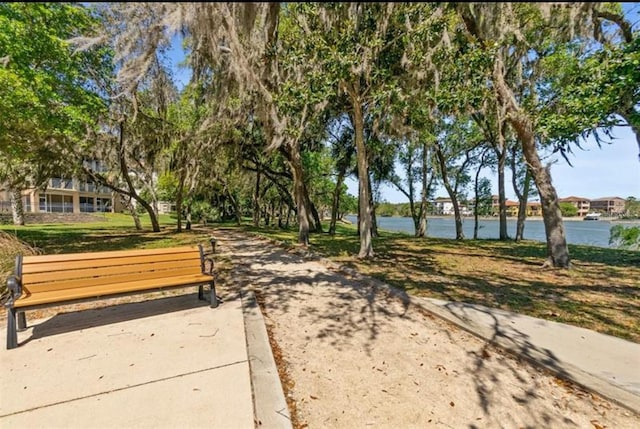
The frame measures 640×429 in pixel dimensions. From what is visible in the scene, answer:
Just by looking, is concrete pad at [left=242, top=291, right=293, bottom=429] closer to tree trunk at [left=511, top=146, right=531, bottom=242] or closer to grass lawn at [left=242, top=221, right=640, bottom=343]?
grass lawn at [left=242, top=221, right=640, bottom=343]

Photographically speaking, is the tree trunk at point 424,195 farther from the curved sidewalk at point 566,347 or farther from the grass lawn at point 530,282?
the curved sidewalk at point 566,347

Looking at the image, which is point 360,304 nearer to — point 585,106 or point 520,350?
point 520,350

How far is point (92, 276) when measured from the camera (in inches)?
140

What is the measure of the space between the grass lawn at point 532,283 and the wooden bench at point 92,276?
3.53m

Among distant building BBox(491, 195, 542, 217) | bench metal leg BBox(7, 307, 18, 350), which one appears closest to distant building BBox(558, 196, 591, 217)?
distant building BBox(491, 195, 542, 217)

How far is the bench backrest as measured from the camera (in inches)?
128

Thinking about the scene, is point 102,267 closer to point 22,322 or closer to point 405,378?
point 22,322

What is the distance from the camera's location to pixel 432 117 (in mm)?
8195

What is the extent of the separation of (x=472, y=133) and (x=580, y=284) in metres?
11.8

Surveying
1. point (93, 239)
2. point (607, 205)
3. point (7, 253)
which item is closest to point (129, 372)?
point (7, 253)

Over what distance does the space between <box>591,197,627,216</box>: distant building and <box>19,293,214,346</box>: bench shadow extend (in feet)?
301

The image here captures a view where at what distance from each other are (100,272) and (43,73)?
235 inches

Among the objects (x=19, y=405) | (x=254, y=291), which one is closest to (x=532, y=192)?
(x=254, y=291)

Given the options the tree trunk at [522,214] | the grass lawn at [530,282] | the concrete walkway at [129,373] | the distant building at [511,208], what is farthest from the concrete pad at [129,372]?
the distant building at [511,208]
